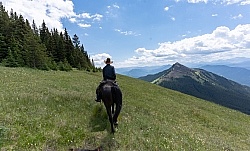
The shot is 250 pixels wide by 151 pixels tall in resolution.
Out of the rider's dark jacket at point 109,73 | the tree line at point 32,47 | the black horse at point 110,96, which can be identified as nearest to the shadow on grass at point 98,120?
the black horse at point 110,96

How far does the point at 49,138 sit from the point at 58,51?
6004 cm

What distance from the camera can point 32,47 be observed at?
→ 158 ft

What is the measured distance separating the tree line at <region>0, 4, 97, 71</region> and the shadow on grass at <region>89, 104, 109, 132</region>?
3709cm

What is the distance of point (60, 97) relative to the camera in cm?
1817

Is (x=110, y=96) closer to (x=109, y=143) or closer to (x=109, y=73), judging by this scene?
(x=109, y=73)

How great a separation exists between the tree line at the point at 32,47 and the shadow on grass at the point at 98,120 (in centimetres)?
3709

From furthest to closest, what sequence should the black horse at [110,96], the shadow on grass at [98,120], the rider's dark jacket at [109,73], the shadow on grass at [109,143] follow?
the rider's dark jacket at [109,73], the shadow on grass at [98,120], the black horse at [110,96], the shadow on grass at [109,143]

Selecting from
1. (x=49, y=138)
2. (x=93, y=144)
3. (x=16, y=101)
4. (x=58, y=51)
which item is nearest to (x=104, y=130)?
(x=93, y=144)

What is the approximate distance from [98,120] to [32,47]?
129ft

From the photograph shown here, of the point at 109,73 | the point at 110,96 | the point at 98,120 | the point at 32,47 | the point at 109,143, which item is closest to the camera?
the point at 109,143

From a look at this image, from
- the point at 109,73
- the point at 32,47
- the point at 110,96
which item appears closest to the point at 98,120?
the point at 110,96

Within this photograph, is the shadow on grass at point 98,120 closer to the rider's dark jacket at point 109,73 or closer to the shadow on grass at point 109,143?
the shadow on grass at point 109,143

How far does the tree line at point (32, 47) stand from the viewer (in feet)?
158

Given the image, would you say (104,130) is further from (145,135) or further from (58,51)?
(58,51)
